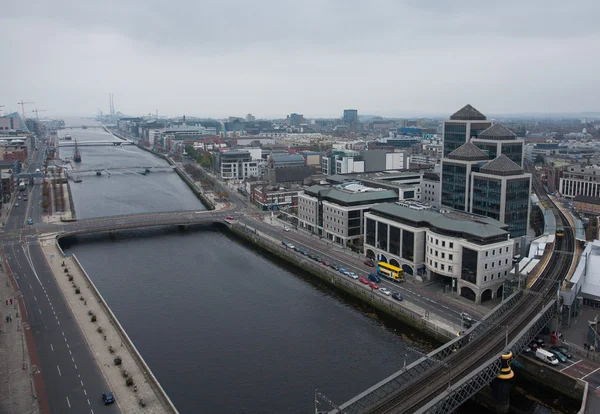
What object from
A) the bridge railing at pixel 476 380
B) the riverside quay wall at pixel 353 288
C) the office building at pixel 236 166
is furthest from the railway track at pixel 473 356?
the office building at pixel 236 166

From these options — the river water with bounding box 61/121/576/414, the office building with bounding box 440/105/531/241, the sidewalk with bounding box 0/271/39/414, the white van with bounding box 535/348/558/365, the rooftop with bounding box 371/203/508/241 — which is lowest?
the river water with bounding box 61/121/576/414

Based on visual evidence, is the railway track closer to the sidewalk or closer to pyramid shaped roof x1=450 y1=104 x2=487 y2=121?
the sidewalk

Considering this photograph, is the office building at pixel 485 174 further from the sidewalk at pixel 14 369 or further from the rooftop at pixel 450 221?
the sidewalk at pixel 14 369

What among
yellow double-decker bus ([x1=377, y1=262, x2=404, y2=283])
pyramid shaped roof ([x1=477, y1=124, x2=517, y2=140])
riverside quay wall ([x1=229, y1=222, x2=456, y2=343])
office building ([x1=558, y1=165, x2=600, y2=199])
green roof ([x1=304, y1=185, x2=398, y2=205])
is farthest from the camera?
office building ([x1=558, y1=165, x2=600, y2=199])

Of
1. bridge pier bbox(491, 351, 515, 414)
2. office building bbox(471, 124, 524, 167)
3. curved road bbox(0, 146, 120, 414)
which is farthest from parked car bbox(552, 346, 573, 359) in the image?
office building bbox(471, 124, 524, 167)

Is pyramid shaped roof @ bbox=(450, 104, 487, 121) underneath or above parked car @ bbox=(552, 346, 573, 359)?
above

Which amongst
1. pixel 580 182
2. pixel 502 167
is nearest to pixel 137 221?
pixel 502 167

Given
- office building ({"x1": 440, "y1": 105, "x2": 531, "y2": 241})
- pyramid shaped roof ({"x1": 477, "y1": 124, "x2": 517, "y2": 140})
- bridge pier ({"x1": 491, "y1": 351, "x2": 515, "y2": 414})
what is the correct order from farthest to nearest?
pyramid shaped roof ({"x1": 477, "y1": 124, "x2": 517, "y2": 140})
office building ({"x1": 440, "y1": 105, "x2": 531, "y2": 241})
bridge pier ({"x1": 491, "y1": 351, "x2": 515, "y2": 414})

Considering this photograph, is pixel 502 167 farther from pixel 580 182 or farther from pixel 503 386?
pixel 580 182
